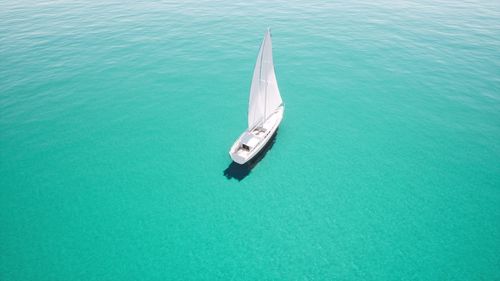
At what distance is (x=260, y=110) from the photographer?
28156 millimetres

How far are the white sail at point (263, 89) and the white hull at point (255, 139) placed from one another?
0.73 meters

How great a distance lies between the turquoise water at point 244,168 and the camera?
68.4 feet

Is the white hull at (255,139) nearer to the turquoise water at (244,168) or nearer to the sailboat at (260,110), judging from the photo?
the sailboat at (260,110)

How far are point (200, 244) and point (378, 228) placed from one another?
49.4ft

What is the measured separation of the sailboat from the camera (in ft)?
82.2

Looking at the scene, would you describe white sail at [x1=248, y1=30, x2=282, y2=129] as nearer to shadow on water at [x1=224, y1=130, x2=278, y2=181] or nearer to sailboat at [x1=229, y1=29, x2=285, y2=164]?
sailboat at [x1=229, y1=29, x2=285, y2=164]

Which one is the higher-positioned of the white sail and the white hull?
the white sail

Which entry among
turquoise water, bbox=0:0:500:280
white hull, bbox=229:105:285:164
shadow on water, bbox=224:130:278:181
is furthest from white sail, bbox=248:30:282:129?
turquoise water, bbox=0:0:500:280

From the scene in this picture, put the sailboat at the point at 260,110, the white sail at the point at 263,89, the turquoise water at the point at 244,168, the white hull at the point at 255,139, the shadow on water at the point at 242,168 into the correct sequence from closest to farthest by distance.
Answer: the turquoise water at the point at 244,168, the white sail at the point at 263,89, the sailboat at the point at 260,110, the white hull at the point at 255,139, the shadow on water at the point at 242,168

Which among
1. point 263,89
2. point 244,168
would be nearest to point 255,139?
point 244,168

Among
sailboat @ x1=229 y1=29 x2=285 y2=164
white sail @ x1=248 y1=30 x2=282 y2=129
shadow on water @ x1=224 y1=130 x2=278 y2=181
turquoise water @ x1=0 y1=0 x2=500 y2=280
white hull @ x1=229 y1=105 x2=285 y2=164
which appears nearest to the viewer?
turquoise water @ x1=0 y1=0 x2=500 y2=280

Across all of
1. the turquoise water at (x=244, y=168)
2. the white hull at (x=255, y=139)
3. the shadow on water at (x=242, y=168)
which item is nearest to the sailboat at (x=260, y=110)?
the white hull at (x=255, y=139)

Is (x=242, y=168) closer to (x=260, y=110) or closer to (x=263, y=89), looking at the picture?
(x=260, y=110)

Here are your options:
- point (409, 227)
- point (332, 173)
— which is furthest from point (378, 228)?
point (332, 173)
